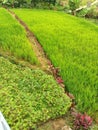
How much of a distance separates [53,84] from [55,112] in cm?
74

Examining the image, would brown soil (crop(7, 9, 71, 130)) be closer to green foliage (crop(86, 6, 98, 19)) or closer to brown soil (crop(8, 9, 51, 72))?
brown soil (crop(8, 9, 51, 72))

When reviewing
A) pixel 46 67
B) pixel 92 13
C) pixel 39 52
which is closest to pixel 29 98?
pixel 46 67

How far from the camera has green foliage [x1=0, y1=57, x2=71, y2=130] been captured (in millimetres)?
4039

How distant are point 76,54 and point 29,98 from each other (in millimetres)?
2675

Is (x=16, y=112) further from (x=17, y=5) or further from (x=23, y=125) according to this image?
(x=17, y=5)

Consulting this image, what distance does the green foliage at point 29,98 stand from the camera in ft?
13.3

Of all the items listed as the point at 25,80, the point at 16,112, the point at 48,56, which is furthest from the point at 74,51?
the point at 16,112

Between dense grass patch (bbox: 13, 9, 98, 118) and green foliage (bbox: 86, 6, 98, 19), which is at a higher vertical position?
dense grass patch (bbox: 13, 9, 98, 118)

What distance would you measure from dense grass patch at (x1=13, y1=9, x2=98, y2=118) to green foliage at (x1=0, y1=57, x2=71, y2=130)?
1.12 ft

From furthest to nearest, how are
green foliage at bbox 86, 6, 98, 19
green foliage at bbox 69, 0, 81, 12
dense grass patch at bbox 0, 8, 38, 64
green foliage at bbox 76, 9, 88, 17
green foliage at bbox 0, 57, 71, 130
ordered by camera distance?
green foliage at bbox 86, 6, 98, 19
green foliage at bbox 69, 0, 81, 12
green foliage at bbox 76, 9, 88, 17
dense grass patch at bbox 0, 8, 38, 64
green foliage at bbox 0, 57, 71, 130

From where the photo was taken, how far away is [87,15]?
15742 millimetres

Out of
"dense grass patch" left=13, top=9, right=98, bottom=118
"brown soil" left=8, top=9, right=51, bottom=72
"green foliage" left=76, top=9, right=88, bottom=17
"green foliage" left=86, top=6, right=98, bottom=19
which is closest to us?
"dense grass patch" left=13, top=9, right=98, bottom=118

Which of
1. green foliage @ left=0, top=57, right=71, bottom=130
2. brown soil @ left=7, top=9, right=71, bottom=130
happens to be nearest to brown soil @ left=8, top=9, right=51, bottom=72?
brown soil @ left=7, top=9, right=71, bottom=130

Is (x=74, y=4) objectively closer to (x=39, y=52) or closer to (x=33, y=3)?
(x=33, y=3)
